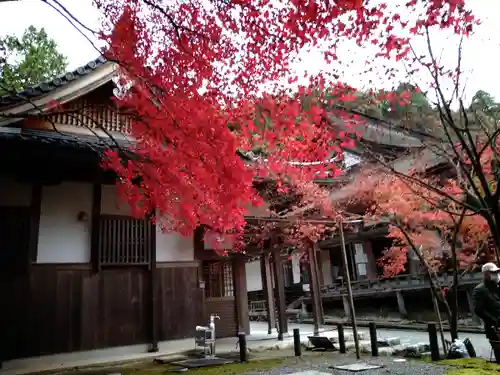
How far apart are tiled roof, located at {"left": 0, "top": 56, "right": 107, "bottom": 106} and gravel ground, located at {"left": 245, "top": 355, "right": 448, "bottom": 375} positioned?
27.5ft

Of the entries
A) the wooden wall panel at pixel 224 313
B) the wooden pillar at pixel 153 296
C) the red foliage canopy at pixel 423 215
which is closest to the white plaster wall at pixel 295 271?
the red foliage canopy at pixel 423 215

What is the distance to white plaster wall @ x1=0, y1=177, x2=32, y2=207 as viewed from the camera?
9961mm

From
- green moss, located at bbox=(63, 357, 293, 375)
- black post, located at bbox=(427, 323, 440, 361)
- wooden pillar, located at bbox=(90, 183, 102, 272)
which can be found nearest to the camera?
→ green moss, located at bbox=(63, 357, 293, 375)

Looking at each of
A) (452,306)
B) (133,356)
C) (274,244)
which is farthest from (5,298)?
(452,306)

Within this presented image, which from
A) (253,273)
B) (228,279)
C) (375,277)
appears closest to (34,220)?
(228,279)

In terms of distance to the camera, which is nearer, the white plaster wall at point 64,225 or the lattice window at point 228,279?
the white plaster wall at point 64,225

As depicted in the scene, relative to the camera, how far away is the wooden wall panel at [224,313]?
13.8 m

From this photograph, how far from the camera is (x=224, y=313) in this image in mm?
14055

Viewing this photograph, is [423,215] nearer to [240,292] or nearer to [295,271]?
[240,292]

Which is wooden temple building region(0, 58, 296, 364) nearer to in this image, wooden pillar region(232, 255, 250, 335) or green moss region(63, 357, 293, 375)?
green moss region(63, 357, 293, 375)

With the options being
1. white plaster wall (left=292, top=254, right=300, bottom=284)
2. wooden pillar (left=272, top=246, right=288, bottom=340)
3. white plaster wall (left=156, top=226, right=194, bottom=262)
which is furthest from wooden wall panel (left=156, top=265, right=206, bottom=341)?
white plaster wall (left=292, top=254, right=300, bottom=284)

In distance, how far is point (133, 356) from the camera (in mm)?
10406

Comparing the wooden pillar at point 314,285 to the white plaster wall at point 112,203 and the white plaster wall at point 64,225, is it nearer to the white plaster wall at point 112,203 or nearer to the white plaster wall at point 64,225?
the white plaster wall at point 112,203

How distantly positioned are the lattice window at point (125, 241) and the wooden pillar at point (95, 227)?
0.09 meters
